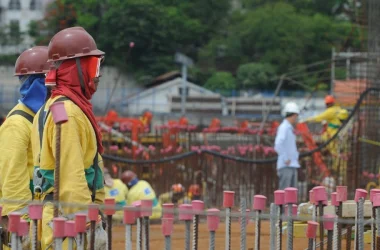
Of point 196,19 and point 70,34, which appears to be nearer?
point 70,34

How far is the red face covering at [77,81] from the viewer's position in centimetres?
537

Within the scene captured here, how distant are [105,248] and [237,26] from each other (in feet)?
191

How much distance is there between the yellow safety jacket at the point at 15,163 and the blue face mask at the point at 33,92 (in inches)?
7.7

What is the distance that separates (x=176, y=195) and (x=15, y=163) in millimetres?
8100

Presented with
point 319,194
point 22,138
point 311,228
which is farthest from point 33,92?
point 311,228

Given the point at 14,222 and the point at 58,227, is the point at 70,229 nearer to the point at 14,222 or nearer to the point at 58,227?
the point at 58,227

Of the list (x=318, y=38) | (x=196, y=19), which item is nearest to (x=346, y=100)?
(x=318, y=38)

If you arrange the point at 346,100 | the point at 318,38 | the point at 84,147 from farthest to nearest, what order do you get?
the point at 318,38, the point at 346,100, the point at 84,147

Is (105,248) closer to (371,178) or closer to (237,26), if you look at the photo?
(371,178)

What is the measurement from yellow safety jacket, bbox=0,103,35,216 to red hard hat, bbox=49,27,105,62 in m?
0.78

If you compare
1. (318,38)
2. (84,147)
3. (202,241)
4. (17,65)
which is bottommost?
(202,241)

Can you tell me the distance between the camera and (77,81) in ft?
17.8

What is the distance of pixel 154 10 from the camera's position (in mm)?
60906

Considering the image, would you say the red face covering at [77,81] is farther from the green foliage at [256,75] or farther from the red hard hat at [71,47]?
the green foliage at [256,75]
